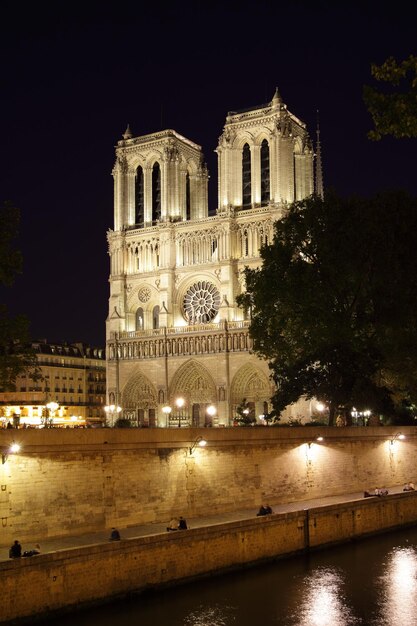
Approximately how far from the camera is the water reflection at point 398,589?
58.7 ft

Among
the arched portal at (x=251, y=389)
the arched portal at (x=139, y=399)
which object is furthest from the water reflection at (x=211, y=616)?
the arched portal at (x=139, y=399)

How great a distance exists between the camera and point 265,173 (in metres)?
59.2

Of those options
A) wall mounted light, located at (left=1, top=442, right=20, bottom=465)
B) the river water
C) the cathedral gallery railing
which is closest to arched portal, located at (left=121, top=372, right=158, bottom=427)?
the cathedral gallery railing

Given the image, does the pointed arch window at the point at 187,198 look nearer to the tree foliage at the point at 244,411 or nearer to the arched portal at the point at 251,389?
the arched portal at the point at 251,389

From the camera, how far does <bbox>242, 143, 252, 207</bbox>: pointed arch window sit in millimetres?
59219

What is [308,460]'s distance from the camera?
3047 centimetres

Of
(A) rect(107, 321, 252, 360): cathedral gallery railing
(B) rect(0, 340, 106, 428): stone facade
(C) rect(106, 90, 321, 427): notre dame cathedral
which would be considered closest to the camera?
(A) rect(107, 321, 252, 360): cathedral gallery railing

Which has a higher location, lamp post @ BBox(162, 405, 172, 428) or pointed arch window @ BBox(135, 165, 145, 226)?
pointed arch window @ BBox(135, 165, 145, 226)

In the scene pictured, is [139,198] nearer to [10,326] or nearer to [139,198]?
[139,198]

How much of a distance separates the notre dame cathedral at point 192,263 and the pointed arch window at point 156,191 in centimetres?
8

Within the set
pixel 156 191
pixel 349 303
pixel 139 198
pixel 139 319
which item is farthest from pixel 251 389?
pixel 349 303

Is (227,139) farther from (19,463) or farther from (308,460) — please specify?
Answer: (19,463)

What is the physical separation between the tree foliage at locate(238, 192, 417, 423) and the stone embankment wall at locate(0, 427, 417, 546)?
296 centimetres

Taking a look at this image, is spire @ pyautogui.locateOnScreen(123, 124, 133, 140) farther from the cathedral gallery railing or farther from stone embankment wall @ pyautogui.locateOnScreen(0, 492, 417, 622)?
stone embankment wall @ pyautogui.locateOnScreen(0, 492, 417, 622)
